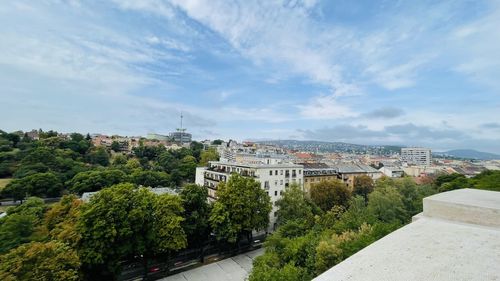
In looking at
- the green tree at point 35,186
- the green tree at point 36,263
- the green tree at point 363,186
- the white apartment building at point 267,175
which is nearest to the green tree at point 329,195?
the white apartment building at point 267,175

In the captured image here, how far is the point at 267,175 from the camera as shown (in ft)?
128

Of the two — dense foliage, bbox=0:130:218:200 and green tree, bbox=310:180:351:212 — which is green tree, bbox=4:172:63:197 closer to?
dense foliage, bbox=0:130:218:200

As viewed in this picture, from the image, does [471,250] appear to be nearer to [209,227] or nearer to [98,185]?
[209,227]

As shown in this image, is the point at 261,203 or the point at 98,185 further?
the point at 98,185

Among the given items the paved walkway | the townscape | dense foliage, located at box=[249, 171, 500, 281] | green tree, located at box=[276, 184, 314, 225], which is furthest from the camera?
green tree, located at box=[276, 184, 314, 225]

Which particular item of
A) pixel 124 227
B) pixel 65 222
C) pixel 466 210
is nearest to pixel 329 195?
pixel 466 210

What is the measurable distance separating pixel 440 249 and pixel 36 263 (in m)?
20.5

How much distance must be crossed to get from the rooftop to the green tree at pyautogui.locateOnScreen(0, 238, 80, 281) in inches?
613

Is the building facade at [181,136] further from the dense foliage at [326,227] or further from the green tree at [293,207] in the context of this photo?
the green tree at [293,207]

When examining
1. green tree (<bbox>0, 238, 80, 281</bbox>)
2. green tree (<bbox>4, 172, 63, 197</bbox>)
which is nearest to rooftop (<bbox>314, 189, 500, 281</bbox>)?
green tree (<bbox>0, 238, 80, 281</bbox>)

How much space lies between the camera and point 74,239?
1906cm

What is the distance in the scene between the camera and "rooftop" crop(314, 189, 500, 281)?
8.07 metres

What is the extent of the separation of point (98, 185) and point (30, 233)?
112 ft

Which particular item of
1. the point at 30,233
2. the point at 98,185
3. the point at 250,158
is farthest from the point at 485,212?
the point at 98,185
